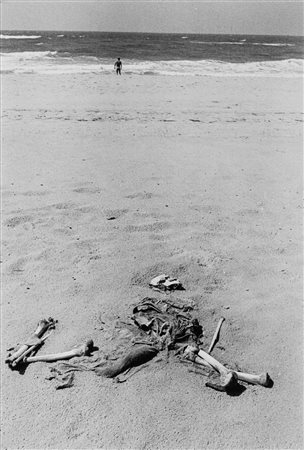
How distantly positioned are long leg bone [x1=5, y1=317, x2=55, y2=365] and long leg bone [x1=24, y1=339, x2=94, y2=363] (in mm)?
86

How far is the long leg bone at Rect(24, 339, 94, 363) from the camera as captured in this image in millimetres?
3004

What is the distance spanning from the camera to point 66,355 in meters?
3.02

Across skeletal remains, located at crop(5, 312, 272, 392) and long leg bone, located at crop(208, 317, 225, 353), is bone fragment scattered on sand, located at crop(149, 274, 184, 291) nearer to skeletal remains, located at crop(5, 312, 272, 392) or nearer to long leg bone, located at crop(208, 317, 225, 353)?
long leg bone, located at crop(208, 317, 225, 353)

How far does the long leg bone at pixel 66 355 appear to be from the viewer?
300 cm

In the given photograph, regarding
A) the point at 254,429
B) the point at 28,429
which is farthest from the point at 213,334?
the point at 28,429

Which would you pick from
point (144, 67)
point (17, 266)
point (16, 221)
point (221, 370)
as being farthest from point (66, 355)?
point (144, 67)

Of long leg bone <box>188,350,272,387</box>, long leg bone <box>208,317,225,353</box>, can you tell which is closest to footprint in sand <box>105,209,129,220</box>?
long leg bone <box>208,317,225,353</box>

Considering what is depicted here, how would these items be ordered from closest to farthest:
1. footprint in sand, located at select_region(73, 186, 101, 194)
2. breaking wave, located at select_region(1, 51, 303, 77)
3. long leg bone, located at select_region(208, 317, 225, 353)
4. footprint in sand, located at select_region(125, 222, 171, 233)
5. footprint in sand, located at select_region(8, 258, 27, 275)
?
1. long leg bone, located at select_region(208, 317, 225, 353)
2. footprint in sand, located at select_region(8, 258, 27, 275)
3. footprint in sand, located at select_region(125, 222, 171, 233)
4. footprint in sand, located at select_region(73, 186, 101, 194)
5. breaking wave, located at select_region(1, 51, 303, 77)

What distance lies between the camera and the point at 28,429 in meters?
2.59

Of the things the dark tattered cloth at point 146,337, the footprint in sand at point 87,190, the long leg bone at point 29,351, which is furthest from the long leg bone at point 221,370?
the footprint in sand at point 87,190

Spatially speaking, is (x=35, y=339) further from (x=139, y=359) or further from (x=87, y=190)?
(x=87, y=190)

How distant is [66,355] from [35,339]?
0.34 metres

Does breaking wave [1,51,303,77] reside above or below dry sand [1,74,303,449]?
above

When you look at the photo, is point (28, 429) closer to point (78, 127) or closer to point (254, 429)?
A: point (254, 429)
